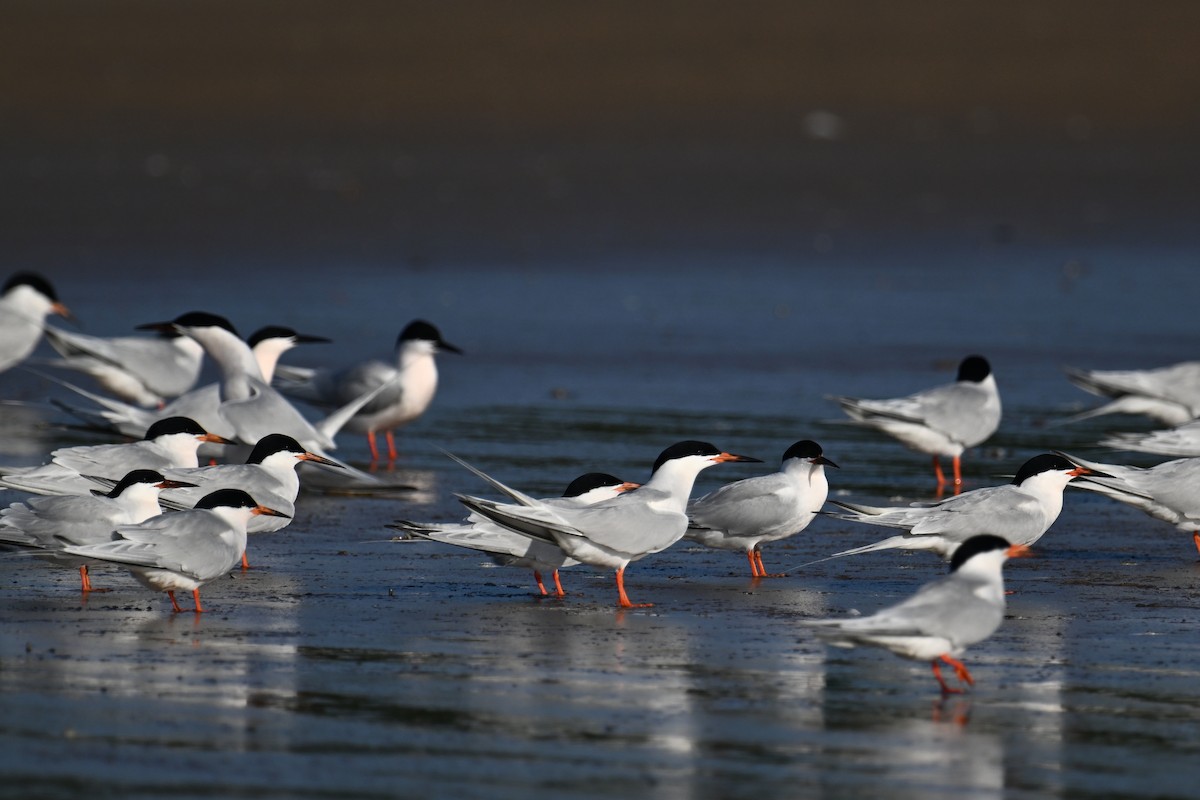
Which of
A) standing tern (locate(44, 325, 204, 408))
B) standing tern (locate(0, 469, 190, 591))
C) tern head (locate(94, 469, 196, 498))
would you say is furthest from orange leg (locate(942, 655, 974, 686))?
standing tern (locate(44, 325, 204, 408))

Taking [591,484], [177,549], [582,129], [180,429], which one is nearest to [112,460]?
[180,429]

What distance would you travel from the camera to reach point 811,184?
22734mm

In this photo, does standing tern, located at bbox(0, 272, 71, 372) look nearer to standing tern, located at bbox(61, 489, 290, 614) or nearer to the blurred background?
the blurred background

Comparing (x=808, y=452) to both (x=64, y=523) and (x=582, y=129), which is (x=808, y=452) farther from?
(x=582, y=129)

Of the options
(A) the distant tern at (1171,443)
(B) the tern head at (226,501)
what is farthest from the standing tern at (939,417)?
(B) the tern head at (226,501)

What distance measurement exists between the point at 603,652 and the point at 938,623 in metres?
1.18

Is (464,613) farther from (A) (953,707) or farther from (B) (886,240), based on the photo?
(B) (886,240)

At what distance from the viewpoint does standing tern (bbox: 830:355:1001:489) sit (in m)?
10.1

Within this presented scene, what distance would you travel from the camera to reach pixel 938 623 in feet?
18.9

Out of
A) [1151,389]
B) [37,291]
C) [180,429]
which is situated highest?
[37,291]

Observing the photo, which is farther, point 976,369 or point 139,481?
point 976,369

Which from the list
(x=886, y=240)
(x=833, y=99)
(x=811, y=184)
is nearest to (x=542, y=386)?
(x=886, y=240)

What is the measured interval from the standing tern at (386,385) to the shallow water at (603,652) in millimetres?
229

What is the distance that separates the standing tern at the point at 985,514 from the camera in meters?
7.61
